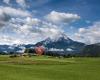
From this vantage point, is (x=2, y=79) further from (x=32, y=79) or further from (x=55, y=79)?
(x=55, y=79)

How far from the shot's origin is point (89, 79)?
137ft

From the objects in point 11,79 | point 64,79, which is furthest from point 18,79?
point 64,79

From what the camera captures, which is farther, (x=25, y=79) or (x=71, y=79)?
(x=71, y=79)

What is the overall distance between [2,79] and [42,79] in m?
6.08

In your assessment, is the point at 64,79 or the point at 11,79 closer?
the point at 11,79

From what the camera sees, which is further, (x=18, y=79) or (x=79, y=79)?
(x=79, y=79)

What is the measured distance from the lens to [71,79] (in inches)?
1623

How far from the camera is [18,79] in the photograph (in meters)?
37.9

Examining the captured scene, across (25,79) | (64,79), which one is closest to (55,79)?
(64,79)

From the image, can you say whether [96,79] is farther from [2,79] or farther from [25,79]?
[2,79]

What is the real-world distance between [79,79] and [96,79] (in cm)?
282

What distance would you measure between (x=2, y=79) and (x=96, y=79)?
14825 millimetres

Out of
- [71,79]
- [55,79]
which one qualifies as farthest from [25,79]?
[71,79]

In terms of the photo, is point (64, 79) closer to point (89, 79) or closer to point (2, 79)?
point (89, 79)
